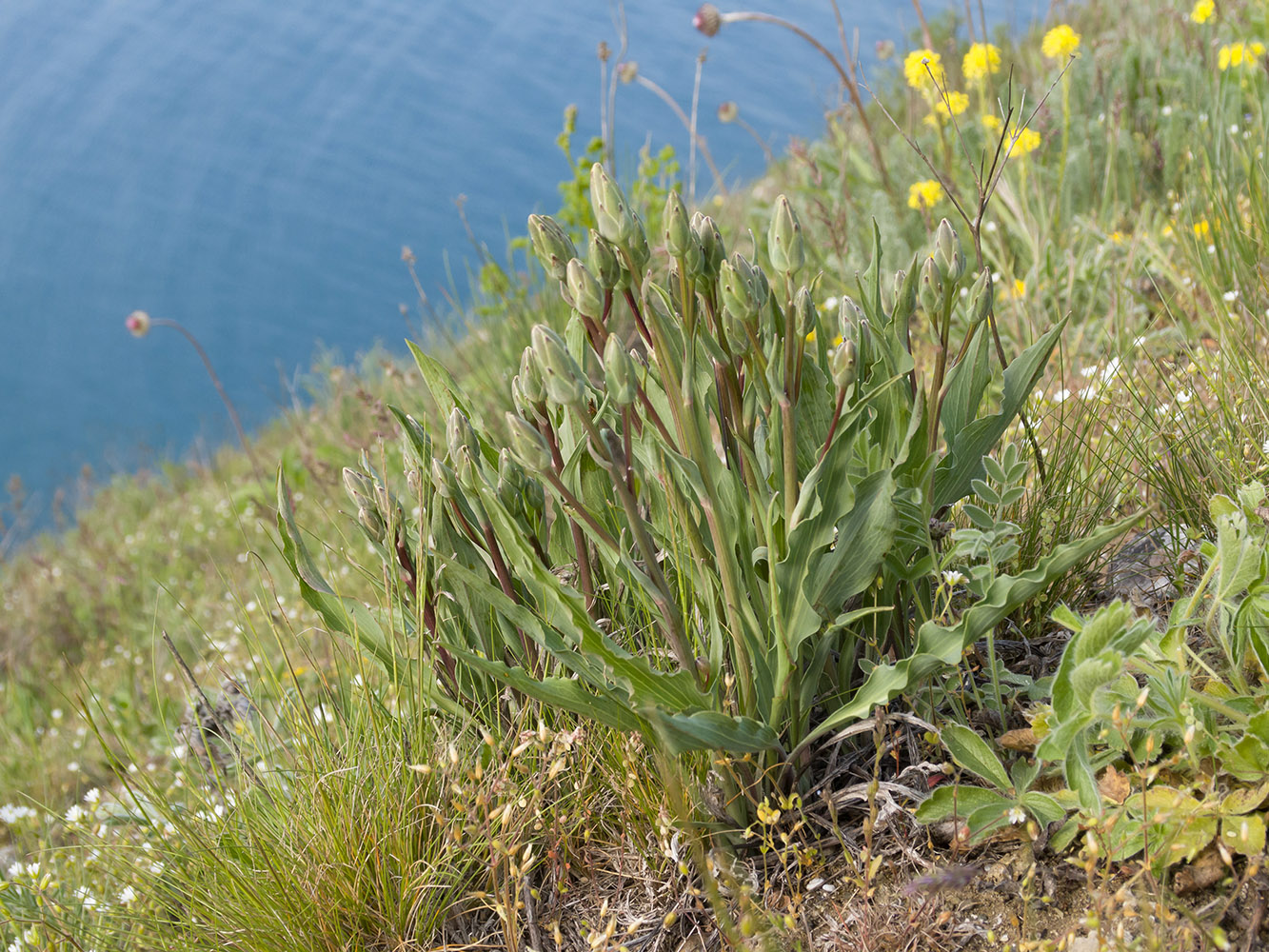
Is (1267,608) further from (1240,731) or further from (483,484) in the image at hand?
(483,484)

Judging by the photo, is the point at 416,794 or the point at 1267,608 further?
the point at 416,794

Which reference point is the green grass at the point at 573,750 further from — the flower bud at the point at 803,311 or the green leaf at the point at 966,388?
the flower bud at the point at 803,311

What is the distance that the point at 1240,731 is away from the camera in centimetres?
125

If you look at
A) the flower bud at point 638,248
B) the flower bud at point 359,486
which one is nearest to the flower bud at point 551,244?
the flower bud at point 638,248

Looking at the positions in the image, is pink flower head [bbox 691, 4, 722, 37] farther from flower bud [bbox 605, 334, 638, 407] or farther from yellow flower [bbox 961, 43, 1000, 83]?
flower bud [bbox 605, 334, 638, 407]

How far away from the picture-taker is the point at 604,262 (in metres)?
1.27

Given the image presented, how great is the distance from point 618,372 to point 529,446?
15 centimetres

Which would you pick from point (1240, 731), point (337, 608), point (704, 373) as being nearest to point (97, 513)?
point (337, 608)

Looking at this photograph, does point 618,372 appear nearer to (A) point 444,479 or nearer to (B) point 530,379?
(B) point 530,379

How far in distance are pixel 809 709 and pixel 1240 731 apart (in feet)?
1.91

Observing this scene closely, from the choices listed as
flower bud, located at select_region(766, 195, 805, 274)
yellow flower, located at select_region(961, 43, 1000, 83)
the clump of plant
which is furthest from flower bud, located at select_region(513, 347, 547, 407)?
yellow flower, located at select_region(961, 43, 1000, 83)

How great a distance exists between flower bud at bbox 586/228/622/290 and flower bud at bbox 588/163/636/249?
2 cm

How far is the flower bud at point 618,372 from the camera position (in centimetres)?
122

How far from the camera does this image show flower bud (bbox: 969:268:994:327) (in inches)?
52.6
